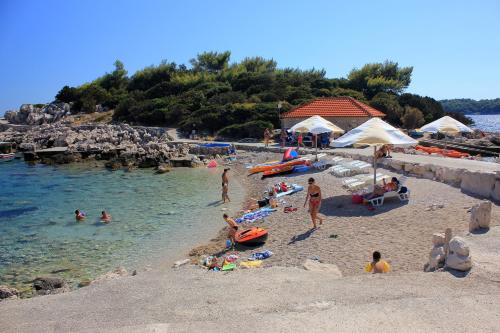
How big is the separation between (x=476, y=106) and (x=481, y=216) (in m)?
168

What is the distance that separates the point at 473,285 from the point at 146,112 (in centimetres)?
3936

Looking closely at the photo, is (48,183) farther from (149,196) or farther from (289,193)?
(289,193)

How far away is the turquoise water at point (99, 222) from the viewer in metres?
9.91

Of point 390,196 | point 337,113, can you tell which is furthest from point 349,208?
point 337,113

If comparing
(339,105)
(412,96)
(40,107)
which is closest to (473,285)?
(339,105)

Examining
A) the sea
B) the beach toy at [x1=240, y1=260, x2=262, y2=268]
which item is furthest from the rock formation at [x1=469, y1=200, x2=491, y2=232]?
the sea

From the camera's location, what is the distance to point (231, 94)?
40.8 meters

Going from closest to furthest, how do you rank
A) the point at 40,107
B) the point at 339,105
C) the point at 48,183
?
the point at 48,183 → the point at 339,105 → the point at 40,107

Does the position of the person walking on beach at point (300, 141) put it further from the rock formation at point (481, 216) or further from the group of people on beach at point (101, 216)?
the rock formation at point (481, 216)

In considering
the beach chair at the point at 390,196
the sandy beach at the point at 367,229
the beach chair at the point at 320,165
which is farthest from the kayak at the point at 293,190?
the beach chair at the point at 390,196

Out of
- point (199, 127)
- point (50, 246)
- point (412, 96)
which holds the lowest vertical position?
point (50, 246)

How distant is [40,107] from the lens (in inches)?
2136

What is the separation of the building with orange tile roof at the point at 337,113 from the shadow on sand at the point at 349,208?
1454 centimetres

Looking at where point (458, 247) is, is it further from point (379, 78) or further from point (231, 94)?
point (379, 78)
